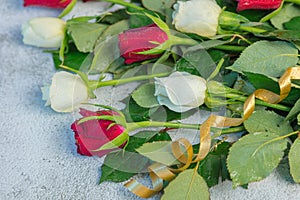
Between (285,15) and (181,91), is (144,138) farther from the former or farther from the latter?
(285,15)

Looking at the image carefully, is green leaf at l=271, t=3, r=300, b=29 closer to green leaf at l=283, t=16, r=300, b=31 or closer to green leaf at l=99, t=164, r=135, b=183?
green leaf at l=283, t=16, r=300, b=31

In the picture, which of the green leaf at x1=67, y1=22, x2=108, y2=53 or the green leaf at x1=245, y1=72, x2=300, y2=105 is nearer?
the green leaf at x1=245, y1=72, x2=300, y2=105

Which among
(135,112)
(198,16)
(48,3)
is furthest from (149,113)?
(48,3)

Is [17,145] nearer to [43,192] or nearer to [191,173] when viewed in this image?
[43,192]

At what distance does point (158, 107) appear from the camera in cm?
65

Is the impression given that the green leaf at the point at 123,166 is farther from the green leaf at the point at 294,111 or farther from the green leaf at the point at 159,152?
the green leaf at the point at 294,111

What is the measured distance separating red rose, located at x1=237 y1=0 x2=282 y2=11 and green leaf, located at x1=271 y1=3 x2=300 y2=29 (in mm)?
15

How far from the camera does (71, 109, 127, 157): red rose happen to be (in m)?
0.60

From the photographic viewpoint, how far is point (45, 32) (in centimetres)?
74

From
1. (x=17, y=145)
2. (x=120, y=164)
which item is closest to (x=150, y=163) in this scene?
(x=120, y=164)

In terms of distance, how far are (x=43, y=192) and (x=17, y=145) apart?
0.07m

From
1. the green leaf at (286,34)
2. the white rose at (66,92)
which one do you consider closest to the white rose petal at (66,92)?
the white rose at (66,92)

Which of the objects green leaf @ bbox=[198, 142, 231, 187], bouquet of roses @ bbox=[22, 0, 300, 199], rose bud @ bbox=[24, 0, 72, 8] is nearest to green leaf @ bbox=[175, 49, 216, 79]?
bouquet of roses @ bbox=[22, 0, 300, 199]

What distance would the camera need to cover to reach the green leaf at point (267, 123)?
24.0 inches
